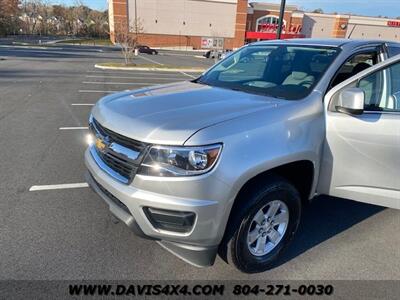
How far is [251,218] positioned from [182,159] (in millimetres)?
768

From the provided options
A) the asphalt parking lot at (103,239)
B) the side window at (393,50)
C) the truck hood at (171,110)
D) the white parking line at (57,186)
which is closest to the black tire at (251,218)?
the asphalt parking lot at (103,239)

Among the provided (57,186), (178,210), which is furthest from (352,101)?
(57,186)

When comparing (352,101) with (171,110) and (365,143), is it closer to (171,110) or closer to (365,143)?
(365,143)

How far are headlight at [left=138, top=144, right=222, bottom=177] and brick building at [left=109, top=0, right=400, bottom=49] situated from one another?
59.7 meters

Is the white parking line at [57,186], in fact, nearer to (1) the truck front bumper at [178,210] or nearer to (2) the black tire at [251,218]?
(1) the truck front bumper at [178,210]

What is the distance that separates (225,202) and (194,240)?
35 centimetres

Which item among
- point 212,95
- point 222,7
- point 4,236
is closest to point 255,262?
point 212,95

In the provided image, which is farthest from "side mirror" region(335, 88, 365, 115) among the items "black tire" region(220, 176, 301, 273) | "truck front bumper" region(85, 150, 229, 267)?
"truck front bumper" region(85, 150, 229, 267)

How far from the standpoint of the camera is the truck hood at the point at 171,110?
2189mm

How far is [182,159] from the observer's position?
7.00 ft

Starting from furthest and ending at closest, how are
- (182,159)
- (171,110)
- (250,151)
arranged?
(171,110), (250,151), (182,159)

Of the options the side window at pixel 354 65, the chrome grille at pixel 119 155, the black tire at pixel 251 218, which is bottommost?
the black tire at pixel 251 218

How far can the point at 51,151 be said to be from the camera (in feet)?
Answer: 17.2

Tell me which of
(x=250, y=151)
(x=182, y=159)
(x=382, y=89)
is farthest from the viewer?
(x=382, y=89)
